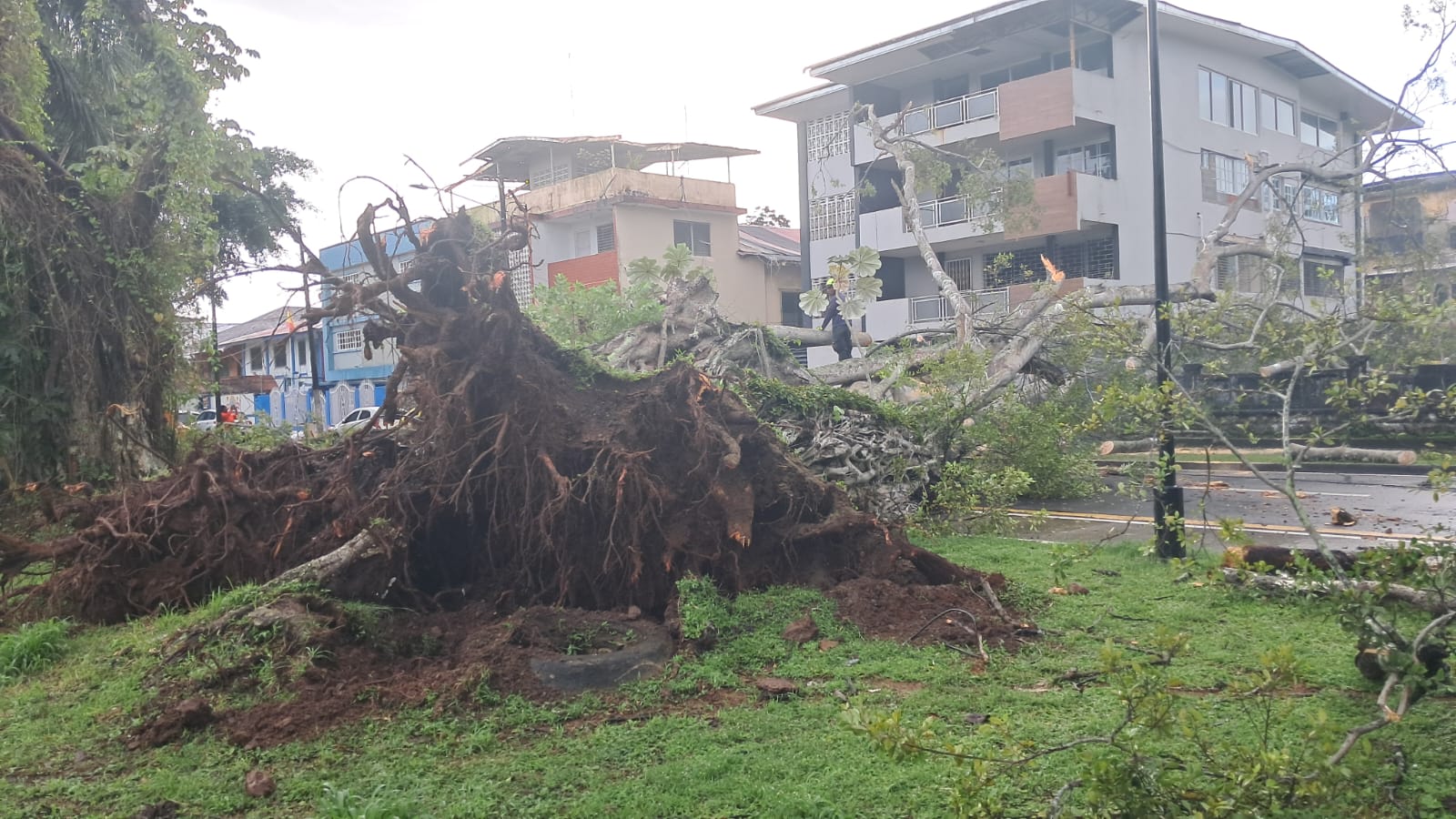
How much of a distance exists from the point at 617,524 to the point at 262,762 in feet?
9.35

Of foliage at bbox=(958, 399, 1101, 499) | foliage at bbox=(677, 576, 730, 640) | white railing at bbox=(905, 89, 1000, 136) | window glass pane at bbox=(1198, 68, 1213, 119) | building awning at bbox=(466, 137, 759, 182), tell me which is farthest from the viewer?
building awning at bbox=(466, 137, 759, 182)

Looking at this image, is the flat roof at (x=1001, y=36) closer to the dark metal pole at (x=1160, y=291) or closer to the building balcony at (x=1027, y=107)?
the building balcony at (x=1027, y=107)

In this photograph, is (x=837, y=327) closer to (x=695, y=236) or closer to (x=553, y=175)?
(x=695, y=236)

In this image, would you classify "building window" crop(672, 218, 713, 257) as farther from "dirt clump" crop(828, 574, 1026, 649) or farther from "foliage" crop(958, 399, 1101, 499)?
"dirt clump" crop(828, 574, 1026, 649)

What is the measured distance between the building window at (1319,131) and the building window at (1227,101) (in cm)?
331

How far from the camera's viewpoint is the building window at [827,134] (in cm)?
2928

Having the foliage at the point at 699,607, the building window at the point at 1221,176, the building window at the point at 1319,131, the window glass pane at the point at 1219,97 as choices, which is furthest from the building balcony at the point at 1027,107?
the foliage at the point at 699,607

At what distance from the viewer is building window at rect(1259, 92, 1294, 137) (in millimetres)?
27781

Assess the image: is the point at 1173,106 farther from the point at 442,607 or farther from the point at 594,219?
the point at 442,607

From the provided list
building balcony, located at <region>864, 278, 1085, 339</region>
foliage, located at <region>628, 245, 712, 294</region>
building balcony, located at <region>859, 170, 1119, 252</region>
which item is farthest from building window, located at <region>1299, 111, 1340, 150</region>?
foliage, located at <region>628, 245, 712, 294</region>

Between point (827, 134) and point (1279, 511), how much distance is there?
21091 millimetres

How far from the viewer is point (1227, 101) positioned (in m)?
26.2

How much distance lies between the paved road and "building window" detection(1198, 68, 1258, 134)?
1381cm

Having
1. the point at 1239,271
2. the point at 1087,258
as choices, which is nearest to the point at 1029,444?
the point at 1087,258
